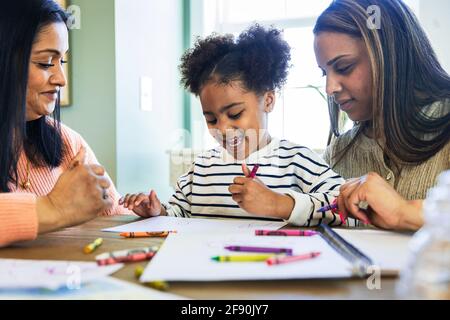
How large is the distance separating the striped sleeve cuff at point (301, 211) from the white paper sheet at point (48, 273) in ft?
1.32

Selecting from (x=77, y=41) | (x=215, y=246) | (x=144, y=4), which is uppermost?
(x=144, y=4)

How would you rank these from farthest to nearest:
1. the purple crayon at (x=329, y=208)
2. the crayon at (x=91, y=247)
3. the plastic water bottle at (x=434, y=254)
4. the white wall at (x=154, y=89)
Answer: the white wall at (x=154, y=89) → the purple crayon at (x=329, y=208) → the crayon at (x=91, y=247) → the plastic water bottle at (x=434, y=254)

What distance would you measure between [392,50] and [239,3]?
1250 millimetres

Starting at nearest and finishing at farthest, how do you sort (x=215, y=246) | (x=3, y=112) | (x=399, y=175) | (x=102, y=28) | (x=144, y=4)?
1. (x=215, y=246)
2. (x=3, y=112)
3. (x=399, y=175)
4. (x=102, y=28)
5. (x=144, y=4)

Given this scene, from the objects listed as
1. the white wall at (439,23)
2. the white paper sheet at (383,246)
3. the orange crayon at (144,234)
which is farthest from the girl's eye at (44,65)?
the white wall at (439,23)

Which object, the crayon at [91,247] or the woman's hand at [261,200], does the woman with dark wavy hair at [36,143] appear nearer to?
the crayon at [91,247]

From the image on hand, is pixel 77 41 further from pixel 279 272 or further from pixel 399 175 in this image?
pixel 279 272

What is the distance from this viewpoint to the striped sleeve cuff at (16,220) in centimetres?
56

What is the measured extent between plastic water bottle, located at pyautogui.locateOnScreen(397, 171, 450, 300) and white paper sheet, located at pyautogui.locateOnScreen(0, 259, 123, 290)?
0.95 feet

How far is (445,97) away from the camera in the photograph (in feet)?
3.14

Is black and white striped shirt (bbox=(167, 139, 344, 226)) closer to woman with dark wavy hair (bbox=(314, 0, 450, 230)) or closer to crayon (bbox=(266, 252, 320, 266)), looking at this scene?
woman with dark wavy hair (bbox=(314, 0, 450, 230))

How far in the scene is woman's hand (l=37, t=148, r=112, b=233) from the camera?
1.94 feet

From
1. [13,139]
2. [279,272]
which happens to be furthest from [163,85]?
[279,272]

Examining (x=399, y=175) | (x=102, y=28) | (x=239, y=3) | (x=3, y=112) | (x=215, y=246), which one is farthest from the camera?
(x=239, y=3)
